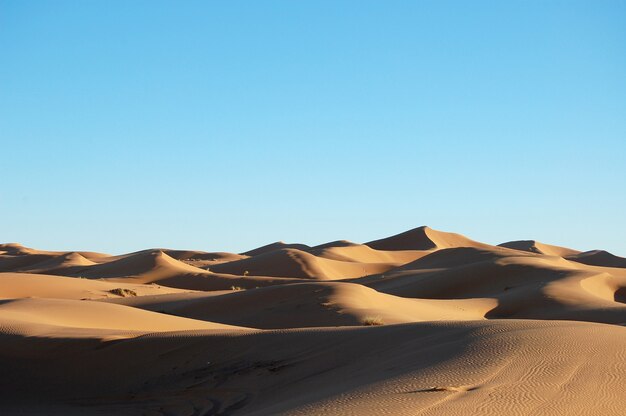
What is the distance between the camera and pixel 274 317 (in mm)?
21500

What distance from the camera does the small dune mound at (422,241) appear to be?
77.1 meters

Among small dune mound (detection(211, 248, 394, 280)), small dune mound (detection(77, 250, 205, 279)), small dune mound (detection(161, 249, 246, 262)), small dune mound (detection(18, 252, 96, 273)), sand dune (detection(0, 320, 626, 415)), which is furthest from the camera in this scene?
small dune mound (detection(161, 249, 246, 262))

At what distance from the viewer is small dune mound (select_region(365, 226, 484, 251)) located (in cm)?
7706

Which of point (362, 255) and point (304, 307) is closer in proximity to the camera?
point (304, 307)

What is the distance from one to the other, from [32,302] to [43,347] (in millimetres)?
6913

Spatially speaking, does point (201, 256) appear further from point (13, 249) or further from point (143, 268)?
point (143, 268)

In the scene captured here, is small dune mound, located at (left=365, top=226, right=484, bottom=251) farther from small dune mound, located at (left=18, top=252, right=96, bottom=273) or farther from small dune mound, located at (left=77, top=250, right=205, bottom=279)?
small dune mound, located at (left=77, top=250, right=205, bottom=279)

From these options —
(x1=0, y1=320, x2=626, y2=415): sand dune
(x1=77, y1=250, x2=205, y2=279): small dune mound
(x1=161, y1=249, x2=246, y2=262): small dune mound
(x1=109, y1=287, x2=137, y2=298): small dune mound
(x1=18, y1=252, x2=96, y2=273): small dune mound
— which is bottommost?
(x1=0, y1=320, x2=626, y2=415): sand dune

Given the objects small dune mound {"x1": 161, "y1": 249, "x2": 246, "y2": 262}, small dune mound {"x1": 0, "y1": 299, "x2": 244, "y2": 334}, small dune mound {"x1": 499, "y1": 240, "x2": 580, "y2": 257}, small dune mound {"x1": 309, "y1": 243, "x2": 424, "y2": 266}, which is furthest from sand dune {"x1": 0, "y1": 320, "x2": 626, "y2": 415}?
small dune mound {"x1": 499, "y1": 240, "x2": 580, "y2": 257}

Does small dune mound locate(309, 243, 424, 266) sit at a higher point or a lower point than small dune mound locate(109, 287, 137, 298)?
higher

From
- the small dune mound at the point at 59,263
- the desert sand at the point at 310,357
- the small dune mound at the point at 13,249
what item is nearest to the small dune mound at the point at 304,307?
the desert sand at the point at 310,357

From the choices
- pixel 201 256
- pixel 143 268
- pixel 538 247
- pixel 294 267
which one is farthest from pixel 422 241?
pixel 143 268

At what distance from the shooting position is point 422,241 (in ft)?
255

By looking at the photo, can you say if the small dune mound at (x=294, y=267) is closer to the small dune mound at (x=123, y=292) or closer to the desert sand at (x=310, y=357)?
the small dune mound at (x=123, y=292)
